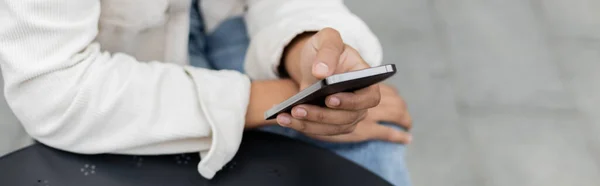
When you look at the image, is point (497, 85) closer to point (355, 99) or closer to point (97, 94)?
point (355, 99)

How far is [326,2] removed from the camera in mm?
713

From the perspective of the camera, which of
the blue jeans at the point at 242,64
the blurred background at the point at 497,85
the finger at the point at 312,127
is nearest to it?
the finger at the point at 312,127

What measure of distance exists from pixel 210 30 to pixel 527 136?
733 millimetres

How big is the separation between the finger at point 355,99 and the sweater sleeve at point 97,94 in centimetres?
11

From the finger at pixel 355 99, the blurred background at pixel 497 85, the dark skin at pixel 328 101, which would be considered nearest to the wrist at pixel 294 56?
the dark skin at pixel 328 101

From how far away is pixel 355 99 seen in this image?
56cm

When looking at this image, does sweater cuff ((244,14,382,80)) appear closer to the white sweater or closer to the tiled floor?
the white sweater

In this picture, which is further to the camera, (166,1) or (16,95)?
(166,1)

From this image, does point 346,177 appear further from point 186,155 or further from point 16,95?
point 16,95

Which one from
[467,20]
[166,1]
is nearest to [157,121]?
[166,1]

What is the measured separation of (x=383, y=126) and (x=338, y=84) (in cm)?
22

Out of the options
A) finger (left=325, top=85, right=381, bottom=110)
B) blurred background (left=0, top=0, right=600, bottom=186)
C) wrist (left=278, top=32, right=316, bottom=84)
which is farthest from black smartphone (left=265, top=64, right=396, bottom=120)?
blurred background (left=0, top=0, right=600, bottom=186)

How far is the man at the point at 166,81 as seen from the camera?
554mm

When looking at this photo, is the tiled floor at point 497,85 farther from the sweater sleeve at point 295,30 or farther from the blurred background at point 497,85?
the sweater sleeve at point 295,30
